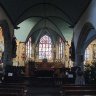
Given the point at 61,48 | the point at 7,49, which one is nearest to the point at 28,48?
the point at 61,48

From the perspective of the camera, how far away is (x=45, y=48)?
39.1 m

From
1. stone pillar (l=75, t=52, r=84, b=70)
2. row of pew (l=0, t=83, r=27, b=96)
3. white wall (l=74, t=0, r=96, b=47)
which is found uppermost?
white wall (l=74, t=0, r=96, b=47)

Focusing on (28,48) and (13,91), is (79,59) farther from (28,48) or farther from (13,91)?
(28,48)

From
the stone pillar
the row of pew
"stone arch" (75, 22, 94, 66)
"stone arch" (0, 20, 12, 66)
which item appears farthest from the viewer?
the stone pillar

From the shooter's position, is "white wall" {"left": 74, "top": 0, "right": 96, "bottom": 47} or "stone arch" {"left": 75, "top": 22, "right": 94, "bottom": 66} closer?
"white wall" {"left": 74, "top": 0, "right": 96, "bottom": 47}

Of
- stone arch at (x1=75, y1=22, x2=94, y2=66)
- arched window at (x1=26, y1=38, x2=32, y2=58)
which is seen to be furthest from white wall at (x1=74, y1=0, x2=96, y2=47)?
arched window at (x1=26, y1=38, x2=32, y2=58)

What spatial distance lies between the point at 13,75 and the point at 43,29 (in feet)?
46.4

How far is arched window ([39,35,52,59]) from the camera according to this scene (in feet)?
126

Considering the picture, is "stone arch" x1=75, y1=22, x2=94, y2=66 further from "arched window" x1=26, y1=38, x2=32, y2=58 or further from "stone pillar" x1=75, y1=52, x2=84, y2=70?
"arched window" x1=26, y1=38, x2=32, y2=58

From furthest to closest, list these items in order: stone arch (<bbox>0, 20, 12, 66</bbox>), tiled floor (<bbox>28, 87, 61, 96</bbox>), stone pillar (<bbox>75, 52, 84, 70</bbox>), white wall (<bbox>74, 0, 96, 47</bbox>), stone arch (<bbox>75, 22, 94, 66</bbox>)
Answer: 1. stone pillar (<bbox>75, 52, 84, 70</bbox>)
2. stone arch (<bbox>75, 22, 94, 66</bbox>)
3. stone arch (<bbox>0, 20, 12, 66</bbox>)
4. tiled floor (<bbox>28, 87, 61, 96</bbox>)
5. white wall (<bbox>74, 0, 96, 47</bbox>)

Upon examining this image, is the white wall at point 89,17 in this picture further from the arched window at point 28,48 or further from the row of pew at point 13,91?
the arched window at point 28,48

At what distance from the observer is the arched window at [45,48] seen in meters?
38.4

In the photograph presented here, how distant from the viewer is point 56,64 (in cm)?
3425

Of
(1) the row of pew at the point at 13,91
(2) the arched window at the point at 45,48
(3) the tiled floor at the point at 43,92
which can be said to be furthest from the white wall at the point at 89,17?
(2) the arched window at the point at 45,48
